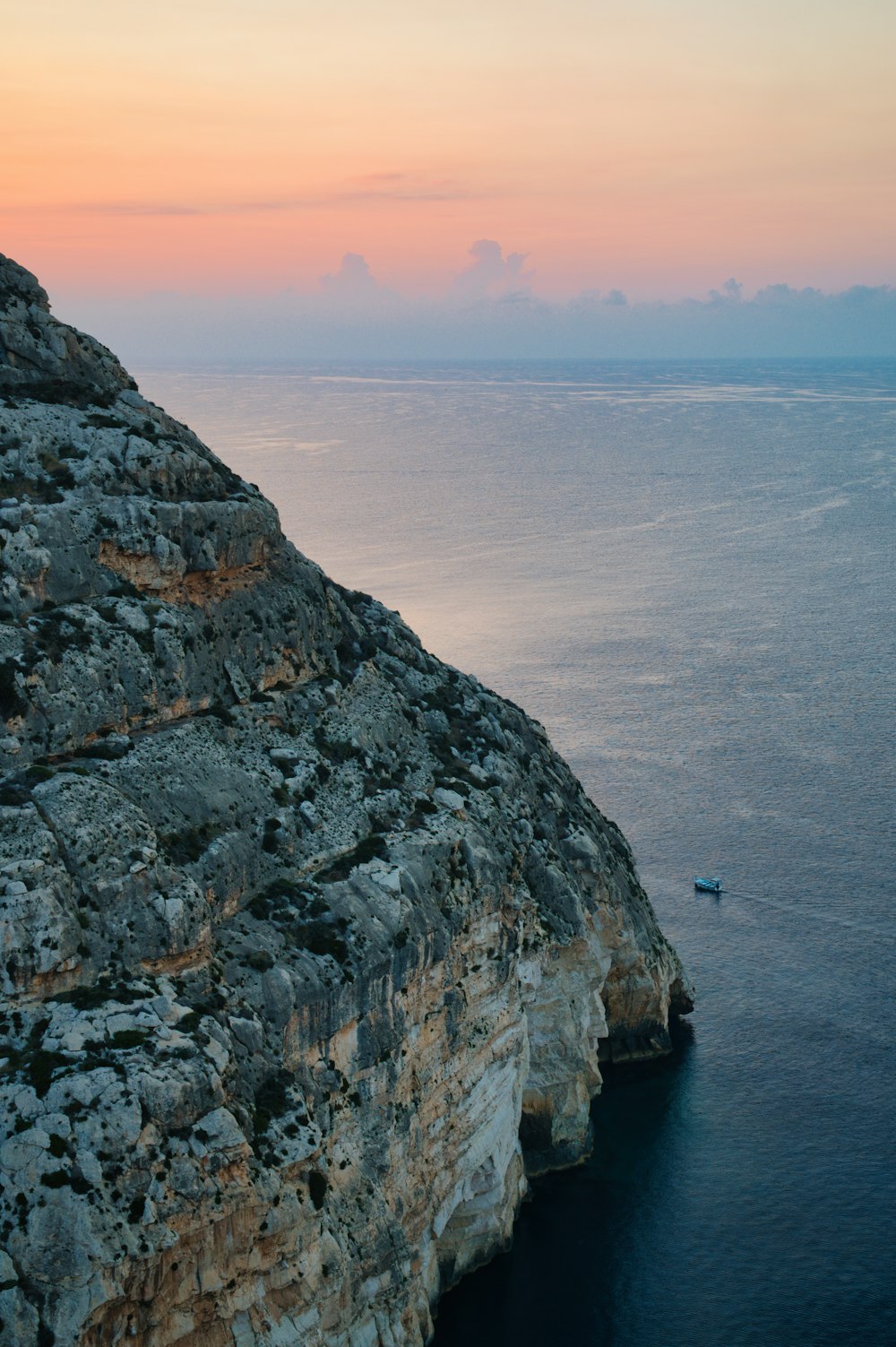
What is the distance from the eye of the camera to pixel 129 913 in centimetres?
3856

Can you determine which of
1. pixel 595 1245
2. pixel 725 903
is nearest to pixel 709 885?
pixel 725 903

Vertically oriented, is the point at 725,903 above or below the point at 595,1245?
above

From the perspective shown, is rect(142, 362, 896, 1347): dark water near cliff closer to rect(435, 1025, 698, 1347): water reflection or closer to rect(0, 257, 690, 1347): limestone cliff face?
rect(435, 1025, 698, 1347): water reflection

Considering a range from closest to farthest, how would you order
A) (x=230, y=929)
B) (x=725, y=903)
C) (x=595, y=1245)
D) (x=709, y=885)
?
1. (x=230, y=929)
2. (x=595, y=1245)
3. (x=725, y=903)
4. (x=709, y=885)

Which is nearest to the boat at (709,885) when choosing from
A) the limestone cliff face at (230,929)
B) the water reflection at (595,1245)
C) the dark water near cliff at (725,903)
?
the dark water near cliff at (725,903)

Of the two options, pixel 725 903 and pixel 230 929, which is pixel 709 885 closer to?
pixel 725 903

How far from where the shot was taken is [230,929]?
43.0m

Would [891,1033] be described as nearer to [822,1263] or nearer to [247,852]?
[822,1263]

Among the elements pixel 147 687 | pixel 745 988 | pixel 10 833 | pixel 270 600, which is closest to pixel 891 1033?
pixel 745 988

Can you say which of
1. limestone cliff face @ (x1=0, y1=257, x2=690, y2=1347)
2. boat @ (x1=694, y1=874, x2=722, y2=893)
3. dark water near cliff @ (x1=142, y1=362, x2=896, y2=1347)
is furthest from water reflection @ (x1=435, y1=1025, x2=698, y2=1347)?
boat @ (x1=694, y1=874, x2=722, y2=893)

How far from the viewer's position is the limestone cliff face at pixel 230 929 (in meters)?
34.9

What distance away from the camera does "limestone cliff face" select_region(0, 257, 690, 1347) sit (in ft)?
115

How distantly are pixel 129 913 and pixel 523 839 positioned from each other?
2250 cm

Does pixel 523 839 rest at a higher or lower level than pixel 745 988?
higher
